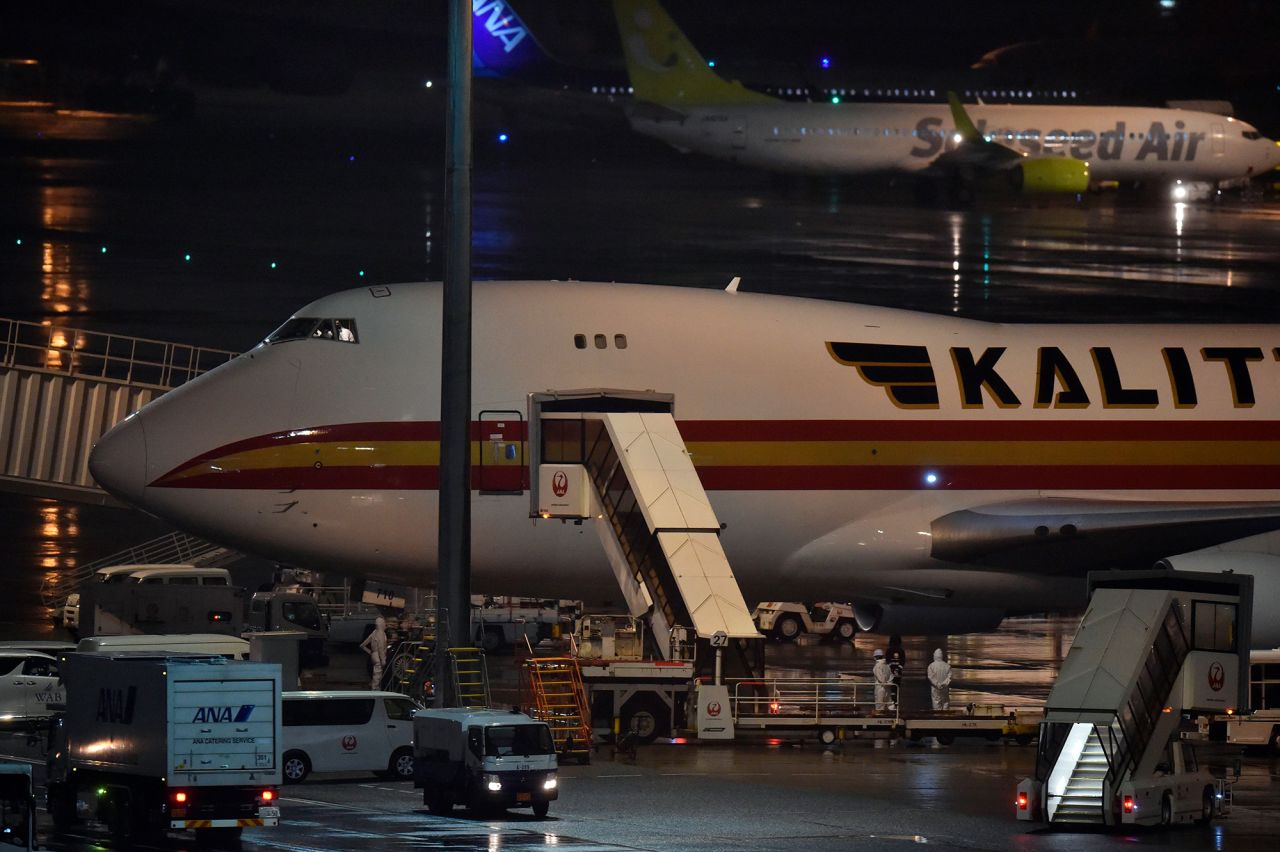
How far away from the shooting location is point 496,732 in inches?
953

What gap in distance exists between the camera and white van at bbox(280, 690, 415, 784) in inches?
1110

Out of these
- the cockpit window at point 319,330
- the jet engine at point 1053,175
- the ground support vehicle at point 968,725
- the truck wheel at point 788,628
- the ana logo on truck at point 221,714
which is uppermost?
the jet engine at point 1053,175

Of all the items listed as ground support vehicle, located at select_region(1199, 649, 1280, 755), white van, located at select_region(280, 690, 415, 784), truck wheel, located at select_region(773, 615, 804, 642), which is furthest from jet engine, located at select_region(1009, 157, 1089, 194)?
white van, located at select_region(280, 690, 415, 784)

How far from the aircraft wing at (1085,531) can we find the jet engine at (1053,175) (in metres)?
78.6

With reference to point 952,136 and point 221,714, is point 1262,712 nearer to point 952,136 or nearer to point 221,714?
point 221,714

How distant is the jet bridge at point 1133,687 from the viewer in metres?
24.9

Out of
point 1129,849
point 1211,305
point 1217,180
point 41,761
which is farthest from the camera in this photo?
point 1217,180

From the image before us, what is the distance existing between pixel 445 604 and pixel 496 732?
11.8 ft

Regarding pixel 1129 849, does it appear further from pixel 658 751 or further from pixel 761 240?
pixel 761 240

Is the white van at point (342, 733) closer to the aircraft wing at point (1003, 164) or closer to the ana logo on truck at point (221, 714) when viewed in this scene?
the ana logo on truck at point (221, 714)

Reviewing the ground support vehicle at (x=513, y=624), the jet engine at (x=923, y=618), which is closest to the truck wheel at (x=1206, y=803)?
the jet engine at (x=923, y=618)

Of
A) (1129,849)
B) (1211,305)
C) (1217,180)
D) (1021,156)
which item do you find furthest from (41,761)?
(1217,180)

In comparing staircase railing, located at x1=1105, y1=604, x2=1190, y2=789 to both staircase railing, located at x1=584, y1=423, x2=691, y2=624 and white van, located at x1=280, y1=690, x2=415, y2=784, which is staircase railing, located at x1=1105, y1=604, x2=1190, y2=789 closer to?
staircase railing, located at x1=584, y1=423, x2=691, y2=624

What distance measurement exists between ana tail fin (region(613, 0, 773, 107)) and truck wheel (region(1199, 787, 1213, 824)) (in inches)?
3706
